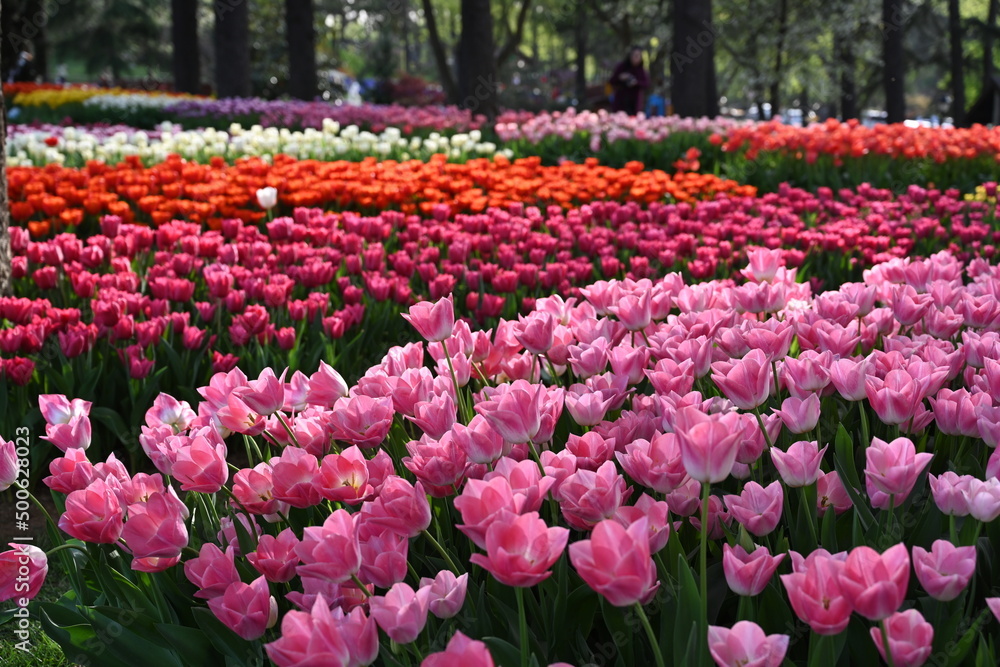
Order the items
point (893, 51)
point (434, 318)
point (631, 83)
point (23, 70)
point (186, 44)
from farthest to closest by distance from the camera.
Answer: point (23, 70) → point (186, 44) → point (893, 51) → point (631, 83) → point (434, 318)

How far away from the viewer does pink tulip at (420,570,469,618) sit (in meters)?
1.31

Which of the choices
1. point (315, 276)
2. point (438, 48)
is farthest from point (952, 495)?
point (438, 48)

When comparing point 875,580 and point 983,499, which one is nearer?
point 875,580

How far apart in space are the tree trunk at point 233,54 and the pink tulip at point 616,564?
1768cm

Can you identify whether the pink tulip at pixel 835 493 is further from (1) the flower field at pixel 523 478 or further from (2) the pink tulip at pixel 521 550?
(2) the pink tulip at pixel 521 550

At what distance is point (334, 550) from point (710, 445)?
1.77 ft

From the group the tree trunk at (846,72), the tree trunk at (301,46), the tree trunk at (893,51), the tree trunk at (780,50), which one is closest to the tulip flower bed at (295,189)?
the tree trunk at (301,46)

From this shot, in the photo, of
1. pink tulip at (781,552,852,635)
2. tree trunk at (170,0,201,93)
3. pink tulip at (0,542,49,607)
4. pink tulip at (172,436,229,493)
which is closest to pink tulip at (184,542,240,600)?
pink tulip at (172,436,229,493)

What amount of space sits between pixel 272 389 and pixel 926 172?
8485 millimetres

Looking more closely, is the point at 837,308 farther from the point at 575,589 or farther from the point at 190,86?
the point at 190,86

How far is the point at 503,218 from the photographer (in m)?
5.23

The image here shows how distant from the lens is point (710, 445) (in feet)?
4.06

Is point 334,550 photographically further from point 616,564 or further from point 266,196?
point 266,196

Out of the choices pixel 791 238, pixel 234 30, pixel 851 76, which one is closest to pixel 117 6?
pixel 234 30
